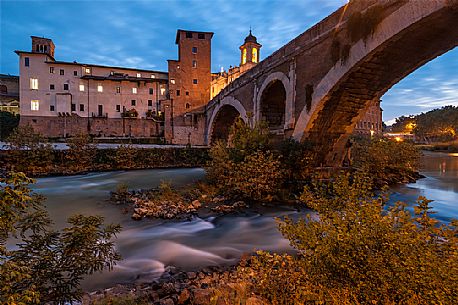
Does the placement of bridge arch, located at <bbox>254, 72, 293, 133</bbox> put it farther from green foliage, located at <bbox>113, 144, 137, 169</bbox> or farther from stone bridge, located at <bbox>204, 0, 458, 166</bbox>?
green foliage, located at <bbox>113, 144, 137, 169</bbox>

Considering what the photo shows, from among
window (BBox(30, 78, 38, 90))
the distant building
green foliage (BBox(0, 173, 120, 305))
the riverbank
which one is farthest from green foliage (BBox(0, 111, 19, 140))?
green foliage (BBox(0, 173, 120, 305))

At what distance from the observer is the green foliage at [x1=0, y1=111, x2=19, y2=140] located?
37.2 m

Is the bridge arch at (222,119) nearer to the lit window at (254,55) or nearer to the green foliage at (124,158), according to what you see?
the green foliage at (124,158)

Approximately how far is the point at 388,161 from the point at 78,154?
1911cm

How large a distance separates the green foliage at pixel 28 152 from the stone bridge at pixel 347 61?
1250 cm

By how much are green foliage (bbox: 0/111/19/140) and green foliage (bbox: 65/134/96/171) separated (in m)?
33.5

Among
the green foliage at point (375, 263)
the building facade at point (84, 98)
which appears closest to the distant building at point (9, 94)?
the building facade at point (84, 98)

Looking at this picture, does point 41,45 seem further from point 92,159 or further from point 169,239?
point 169,239

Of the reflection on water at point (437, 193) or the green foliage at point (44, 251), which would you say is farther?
the reflection on water at point (437, 193)

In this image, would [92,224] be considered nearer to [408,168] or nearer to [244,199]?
[244,199]

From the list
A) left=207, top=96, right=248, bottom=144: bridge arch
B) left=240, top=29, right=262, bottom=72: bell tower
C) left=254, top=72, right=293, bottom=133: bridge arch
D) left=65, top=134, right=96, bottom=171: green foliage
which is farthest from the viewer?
left=240, top=29, right=262, bottom=72: bell tower

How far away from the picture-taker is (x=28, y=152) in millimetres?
13305

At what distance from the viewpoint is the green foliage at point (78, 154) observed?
14.4m

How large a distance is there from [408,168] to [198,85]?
31.8 metres
